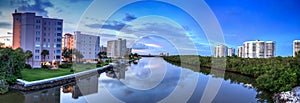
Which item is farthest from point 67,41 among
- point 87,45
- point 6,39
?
point 6,39

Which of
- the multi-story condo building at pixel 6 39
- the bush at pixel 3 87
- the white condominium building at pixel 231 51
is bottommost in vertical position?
the bush at pixel 3 87

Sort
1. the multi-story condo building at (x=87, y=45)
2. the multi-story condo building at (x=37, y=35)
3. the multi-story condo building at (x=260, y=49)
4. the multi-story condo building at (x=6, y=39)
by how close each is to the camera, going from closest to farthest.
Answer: the multi-story condo building at (x=37, y=35)
the multi-story condo building at (x=6, y=39)
the multi-story condo building at (x=260, y=49)
the multi-story condo building at (x=87, y=45)

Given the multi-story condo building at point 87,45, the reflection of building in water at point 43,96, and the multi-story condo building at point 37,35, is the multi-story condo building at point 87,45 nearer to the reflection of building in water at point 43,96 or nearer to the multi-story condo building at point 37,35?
the multi-story condo building at point 37,35

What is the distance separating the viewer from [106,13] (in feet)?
28.1

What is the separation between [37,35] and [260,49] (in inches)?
885

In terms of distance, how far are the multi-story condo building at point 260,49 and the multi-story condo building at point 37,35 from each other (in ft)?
67.5

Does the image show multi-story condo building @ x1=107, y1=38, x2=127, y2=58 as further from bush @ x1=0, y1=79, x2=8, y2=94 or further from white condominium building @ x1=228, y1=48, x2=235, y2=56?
bush @ x1=0, y1=79, x2=8, y2=94

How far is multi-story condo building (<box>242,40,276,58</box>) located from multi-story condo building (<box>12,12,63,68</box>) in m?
20.6

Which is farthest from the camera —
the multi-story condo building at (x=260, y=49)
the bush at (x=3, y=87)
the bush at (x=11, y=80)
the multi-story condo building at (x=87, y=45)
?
the multi-story condo building at (x=87, y=45)

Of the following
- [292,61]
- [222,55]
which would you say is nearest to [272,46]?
[222,55]

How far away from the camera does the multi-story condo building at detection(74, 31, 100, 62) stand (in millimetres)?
25366

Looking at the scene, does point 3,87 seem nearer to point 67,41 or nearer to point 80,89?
point 80,89

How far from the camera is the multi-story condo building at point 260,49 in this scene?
74.8ft

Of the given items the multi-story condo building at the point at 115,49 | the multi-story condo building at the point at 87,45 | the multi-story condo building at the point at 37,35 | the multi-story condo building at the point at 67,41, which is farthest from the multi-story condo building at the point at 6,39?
the multi-story condo building at the point at 115,49
